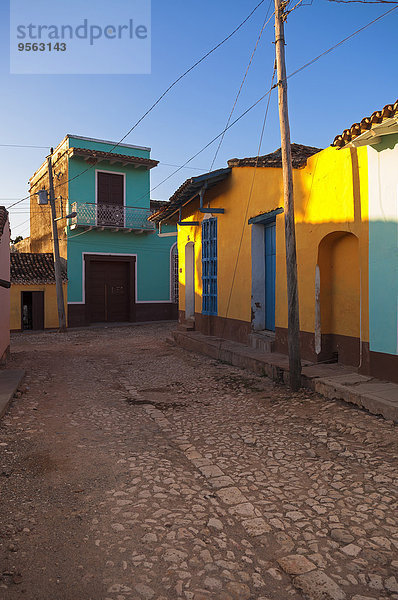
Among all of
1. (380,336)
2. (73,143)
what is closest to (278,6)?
(380,336)

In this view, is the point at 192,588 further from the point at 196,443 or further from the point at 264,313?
the point at 264,313

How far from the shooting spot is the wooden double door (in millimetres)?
19406

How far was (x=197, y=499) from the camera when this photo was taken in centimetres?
322

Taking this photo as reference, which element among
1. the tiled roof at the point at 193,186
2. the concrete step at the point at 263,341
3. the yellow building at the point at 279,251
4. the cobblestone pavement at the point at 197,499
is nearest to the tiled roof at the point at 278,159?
the yellow building at the point at 279,251

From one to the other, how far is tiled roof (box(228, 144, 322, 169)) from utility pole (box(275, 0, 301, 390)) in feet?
4.26

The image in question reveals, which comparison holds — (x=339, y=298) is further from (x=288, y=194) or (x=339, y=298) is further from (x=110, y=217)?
(x=110, y=217)

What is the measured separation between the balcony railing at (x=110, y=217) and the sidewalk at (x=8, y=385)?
38.1 feet

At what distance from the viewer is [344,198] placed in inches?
257

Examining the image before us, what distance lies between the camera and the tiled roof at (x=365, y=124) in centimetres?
515

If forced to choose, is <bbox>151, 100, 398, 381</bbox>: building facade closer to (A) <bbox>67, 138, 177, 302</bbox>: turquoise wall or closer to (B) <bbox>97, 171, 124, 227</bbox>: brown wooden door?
(B) <bbox>97, 171, 124, 227</bbox>: brown wooden door

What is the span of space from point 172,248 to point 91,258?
13.5ft

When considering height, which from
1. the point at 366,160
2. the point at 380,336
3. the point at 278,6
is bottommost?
the point at 380,336

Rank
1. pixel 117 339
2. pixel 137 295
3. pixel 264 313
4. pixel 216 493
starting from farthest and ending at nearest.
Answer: pixel 137 295, pixel 117 339, pixel 264 313, pixel 216 493

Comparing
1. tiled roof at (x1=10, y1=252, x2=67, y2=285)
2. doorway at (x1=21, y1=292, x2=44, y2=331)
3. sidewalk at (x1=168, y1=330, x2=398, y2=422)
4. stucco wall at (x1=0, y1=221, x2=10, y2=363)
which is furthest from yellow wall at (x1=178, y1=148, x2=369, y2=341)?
doorway at (x1=21, y1=292, x2=44, y2=331)
